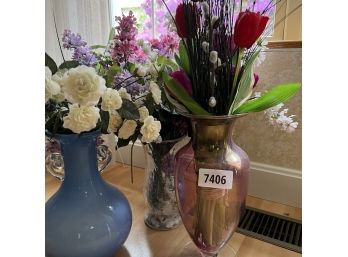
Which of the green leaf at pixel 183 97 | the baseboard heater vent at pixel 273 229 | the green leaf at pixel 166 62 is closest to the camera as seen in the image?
the green leaf at pixel 183 97

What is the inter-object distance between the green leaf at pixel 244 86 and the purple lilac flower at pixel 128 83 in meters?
0.25

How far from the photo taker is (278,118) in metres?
0.73

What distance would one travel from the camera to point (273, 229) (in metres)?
0.99

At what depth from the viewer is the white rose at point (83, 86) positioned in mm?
499

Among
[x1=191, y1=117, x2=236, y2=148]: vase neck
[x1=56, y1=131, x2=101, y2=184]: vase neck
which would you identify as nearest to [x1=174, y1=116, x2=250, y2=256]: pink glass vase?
[x1=191, y1=117, x2=236, y2=148]: vase neck

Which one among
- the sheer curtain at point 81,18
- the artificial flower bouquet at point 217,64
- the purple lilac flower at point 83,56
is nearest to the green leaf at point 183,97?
the artificial flower bouquet at point 217,64

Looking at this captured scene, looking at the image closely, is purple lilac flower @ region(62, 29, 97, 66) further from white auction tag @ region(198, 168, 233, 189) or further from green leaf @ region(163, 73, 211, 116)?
white auction tag @ region(198, 168, 233, 189)

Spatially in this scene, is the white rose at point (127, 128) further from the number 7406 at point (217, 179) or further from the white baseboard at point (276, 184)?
the white baseboard at point (276, 184)

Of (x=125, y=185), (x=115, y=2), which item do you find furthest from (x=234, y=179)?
(x=115, y=2)

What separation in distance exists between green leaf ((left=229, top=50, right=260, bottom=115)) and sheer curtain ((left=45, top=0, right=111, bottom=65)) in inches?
39.7

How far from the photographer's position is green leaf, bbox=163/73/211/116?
613 mm
